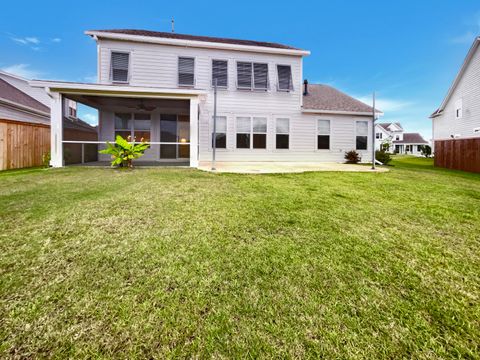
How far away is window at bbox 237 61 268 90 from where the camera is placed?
13.1 metres

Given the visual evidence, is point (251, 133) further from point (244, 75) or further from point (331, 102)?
point (331, 102)

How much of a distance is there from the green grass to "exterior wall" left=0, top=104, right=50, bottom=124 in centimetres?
1258

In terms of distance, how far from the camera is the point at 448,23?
26281 millimetres

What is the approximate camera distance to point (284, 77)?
13.6m

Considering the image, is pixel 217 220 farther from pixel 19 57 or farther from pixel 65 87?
pixel 19 57

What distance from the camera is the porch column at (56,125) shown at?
9086 millimetres

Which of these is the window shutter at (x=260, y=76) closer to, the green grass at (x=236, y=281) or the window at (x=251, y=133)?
the window at (x=251, y=133)

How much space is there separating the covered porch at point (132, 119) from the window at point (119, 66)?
4.68 ft

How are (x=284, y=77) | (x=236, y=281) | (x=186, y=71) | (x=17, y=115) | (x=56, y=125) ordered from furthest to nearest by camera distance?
(x=17, y=115) → (x=284, y=77) → (x=186, y=71) → (x=56, y=125) → (x=236, y=281)

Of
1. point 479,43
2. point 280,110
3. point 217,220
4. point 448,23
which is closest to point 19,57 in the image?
point 280,110

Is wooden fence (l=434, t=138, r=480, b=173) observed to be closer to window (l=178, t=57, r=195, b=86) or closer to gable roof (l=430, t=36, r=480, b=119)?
gable roof (l=430, t=36, r=480, b=119)

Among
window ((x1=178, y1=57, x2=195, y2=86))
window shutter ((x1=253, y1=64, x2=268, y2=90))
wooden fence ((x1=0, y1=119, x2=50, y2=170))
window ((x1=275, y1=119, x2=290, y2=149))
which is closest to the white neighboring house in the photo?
window ((x1=275, y1=119, x2=290, y2=149))

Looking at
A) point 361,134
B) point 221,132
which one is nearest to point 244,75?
point 221,132

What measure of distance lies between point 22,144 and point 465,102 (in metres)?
27.4
